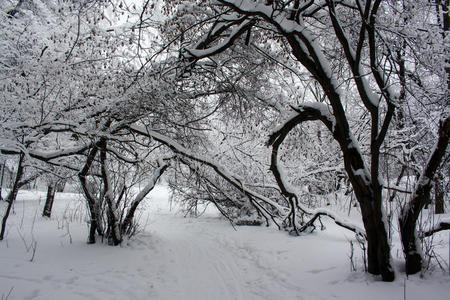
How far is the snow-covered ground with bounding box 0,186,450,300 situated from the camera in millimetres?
3354

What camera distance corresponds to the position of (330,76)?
3562mm

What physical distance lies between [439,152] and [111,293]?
4.62 m

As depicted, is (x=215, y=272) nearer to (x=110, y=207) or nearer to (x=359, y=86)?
(x=110, y=207)

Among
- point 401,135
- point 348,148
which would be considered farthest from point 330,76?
point 401,135

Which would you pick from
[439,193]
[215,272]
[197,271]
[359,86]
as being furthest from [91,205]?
[439,193]

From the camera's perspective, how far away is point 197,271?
4703 millimetres

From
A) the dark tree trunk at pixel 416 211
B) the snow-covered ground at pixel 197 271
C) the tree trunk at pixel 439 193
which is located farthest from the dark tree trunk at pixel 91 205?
the tree trunk at pixel 439 193

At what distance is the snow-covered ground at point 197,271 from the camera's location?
335cm

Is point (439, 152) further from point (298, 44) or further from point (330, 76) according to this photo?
point (298, 44)

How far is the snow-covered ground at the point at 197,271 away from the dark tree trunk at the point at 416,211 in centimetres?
19

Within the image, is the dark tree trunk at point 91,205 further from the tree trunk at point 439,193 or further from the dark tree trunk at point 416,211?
the tree trunk at point 439,193

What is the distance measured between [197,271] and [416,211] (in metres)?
3.49

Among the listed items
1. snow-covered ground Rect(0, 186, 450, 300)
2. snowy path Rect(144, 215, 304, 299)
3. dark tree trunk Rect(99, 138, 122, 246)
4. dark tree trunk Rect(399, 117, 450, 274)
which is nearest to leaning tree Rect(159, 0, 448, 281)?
dark tree trunk Rect(399, 117, 450, 274)

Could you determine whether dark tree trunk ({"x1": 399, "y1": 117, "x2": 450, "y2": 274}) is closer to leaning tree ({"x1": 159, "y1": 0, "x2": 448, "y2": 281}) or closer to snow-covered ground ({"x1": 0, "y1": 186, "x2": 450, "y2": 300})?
leaning tree ({"x1": 159, "y1": 0, "x2": 448, "y2": 281})
